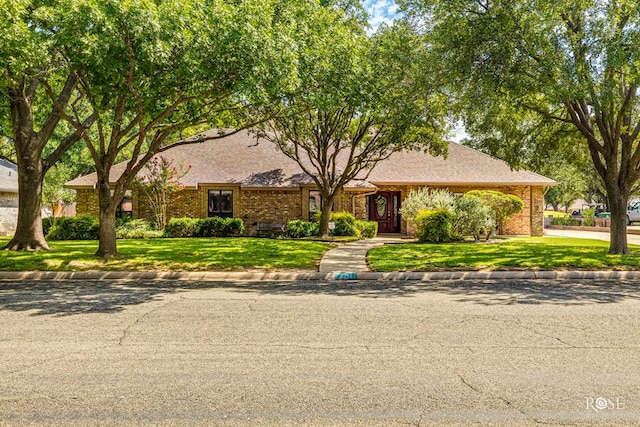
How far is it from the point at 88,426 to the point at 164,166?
21.5 m

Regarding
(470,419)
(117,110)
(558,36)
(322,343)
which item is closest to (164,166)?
(117,110)

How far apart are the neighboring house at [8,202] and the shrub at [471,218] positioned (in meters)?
25.2

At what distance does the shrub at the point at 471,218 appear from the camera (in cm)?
1948

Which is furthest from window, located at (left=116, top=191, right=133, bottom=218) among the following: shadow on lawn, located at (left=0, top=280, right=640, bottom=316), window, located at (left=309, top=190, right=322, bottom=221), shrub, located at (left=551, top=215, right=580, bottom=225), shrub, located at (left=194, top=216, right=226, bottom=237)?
shrub, located at (left=551, top=215, right=580, bottom=225)

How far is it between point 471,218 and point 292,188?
32.5 ft

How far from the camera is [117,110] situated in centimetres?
1223

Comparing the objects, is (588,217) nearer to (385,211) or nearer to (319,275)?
(385,211)

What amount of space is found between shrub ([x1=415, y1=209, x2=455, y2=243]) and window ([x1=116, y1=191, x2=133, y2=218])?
16237mm

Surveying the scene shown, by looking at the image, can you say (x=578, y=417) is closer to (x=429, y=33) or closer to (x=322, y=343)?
(x=322, y=343)

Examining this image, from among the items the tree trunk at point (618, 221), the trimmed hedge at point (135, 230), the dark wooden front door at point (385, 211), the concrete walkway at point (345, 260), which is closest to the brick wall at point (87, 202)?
the trimmed hedge at point (135, 230)

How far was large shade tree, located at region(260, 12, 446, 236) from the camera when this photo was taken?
458 inches

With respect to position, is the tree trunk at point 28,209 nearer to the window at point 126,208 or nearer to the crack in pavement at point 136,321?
the crack in pavement at point 136,321

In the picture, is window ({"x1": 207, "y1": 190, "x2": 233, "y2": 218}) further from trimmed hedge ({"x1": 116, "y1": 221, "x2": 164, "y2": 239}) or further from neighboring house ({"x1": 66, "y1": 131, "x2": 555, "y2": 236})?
trimmed hedge ({"x1": 116, "y1": 221, "x2": 164, "y2": 239})

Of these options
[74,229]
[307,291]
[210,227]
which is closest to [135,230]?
[74,229]
